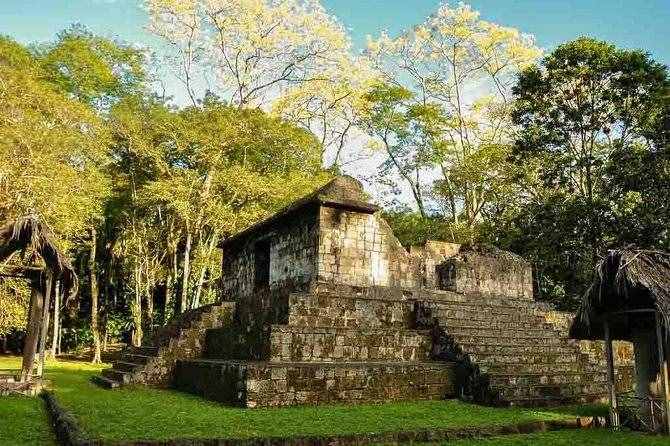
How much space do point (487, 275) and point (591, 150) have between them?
6.44 metres

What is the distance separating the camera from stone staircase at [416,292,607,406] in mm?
7875

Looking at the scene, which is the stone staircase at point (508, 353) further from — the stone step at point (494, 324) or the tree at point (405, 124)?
the tree at point (405, 124)

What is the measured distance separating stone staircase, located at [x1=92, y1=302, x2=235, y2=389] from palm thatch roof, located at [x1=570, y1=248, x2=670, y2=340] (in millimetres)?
6804

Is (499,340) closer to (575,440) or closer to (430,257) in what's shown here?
(430,257)

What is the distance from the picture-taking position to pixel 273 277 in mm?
12203

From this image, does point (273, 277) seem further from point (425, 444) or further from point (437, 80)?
point (437, 80)

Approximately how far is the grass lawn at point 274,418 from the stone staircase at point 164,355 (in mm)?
1604

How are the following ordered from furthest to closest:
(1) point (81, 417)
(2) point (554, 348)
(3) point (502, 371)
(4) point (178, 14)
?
1. (4) point (178, 14)
2. (2) point (554, 348)
3. (3) point (502, 371)
4. (1) point (81, 417)

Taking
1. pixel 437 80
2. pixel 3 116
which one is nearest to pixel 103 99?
pixel 3 116

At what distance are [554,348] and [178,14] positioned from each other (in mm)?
21556

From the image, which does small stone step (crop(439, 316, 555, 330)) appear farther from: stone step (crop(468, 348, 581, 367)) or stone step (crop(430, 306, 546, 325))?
stone step (crop(468, 348, 581, 367))

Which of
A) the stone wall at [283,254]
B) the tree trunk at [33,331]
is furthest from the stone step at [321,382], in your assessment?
the stone wall at [283,254]

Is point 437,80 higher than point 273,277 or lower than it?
higher

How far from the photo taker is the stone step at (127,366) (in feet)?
32.6
